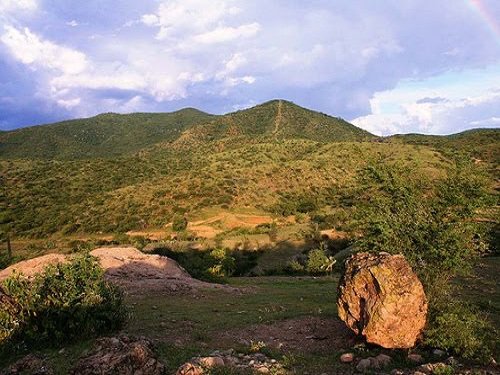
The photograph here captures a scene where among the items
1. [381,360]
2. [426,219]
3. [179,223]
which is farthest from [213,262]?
[381,360]

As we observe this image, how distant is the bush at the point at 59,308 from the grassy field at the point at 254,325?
2.22 feet

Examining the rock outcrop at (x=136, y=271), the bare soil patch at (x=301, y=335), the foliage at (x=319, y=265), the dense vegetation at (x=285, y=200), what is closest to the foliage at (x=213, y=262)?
the dense vegetation at (x=285, y=200)

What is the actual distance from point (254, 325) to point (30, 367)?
7.02 metres

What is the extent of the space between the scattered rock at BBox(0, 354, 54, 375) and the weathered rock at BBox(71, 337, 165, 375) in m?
1.06

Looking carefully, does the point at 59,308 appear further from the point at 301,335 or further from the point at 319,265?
the point at 319,265

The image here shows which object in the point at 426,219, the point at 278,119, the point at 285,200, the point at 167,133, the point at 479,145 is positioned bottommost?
the point at 285,200

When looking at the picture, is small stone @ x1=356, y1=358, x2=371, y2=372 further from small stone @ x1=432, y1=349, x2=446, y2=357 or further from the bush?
the bush

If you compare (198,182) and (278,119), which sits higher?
(278,119)

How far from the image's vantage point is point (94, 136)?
14412 cm

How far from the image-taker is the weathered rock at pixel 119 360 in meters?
9.26

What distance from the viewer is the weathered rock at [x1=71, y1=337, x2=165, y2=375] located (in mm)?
9258

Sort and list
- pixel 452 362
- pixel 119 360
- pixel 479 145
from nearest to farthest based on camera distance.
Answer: pixel 119 360, pixel 452 362, pixel 479 145

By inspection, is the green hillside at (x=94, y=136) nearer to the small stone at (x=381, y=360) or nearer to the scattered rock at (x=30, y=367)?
the scattered rock at (x=30, y=367)

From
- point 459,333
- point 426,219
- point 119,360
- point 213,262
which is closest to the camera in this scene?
point 119,360
